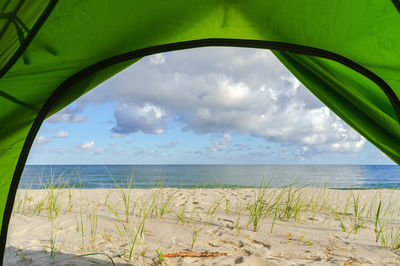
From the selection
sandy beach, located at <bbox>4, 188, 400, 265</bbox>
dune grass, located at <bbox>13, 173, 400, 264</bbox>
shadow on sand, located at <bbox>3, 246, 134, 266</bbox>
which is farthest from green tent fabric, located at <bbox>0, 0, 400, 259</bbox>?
dune grass, located at <bbox>13, 173, 400, 264</bbox>

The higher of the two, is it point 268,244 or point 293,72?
point 293,72

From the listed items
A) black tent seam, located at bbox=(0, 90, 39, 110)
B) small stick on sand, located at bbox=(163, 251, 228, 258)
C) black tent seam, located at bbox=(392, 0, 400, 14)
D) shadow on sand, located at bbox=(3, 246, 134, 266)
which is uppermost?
black tent seam, located at bbox=(392, 0, 400, 14)

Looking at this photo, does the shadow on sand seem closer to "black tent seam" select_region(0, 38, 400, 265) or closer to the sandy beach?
the sandy beach

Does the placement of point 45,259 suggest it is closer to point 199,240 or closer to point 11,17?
point 199,240

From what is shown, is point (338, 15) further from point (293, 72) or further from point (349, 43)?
point (293, 72)

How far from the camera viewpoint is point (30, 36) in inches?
39.4

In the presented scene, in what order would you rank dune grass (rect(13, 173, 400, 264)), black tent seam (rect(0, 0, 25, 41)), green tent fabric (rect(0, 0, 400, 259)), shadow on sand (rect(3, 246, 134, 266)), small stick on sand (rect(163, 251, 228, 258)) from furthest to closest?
dune grass (rect(13, 173, 400, 264)) < small stick on sand (rect(163, 251, 228, 258)) < shadow on sand (rect(3, 246, 134, 266)) < green tent fabric (rect(0, 0, 400, 259)) < black tent seam (rect(0, 0, 25, 41))

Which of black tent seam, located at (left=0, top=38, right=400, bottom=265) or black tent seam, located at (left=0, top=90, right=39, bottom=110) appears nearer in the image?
black tent seam, located at (left=0, top=90, right=39, bottom=110)

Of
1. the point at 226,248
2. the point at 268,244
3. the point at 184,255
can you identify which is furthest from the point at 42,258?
the point at 268,244

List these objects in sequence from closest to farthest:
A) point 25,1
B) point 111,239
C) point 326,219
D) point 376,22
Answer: point 25,1 < point 376,22 < point 111,239 < point 326,219

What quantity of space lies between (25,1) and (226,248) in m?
1.81

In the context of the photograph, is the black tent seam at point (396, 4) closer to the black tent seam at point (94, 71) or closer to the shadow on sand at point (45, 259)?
the black tent seam at point (94, 71)

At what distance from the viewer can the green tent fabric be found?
1.03 m

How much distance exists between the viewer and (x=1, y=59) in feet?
3.20
